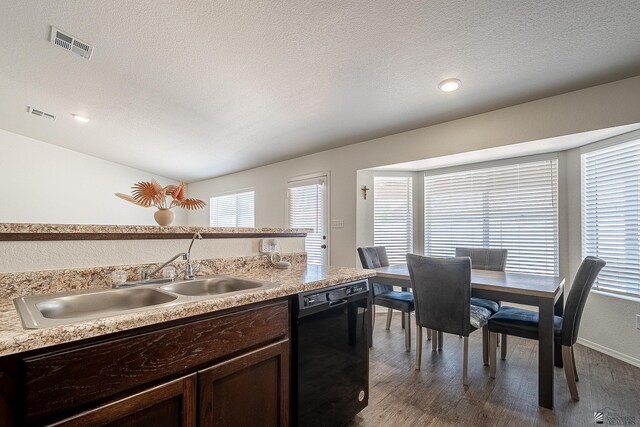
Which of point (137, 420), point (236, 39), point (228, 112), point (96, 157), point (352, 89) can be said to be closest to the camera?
point (137, 420)

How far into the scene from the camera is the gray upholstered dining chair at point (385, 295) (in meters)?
2.95

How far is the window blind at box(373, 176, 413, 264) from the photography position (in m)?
4.37

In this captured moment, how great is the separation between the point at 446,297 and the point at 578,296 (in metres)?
0.86

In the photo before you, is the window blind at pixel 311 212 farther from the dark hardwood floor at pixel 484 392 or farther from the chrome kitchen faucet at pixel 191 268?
the chrome kitchen faucet at pixel 191 268

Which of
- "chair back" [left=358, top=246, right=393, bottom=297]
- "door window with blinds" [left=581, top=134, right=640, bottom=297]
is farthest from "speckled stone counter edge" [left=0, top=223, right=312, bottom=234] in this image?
"door window with blinds" [left=581, top=134, right=640, bottom=297]

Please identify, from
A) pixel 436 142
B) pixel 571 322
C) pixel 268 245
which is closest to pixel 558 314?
pixel 571 322

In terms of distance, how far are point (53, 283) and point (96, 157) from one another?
19.3ft

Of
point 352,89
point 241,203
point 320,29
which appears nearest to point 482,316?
point 352,89

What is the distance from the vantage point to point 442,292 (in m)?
2.39

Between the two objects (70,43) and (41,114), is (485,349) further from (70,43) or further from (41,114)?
(41,114)

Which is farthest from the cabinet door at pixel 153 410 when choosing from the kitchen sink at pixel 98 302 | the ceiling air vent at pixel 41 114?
the ceiling air vent at pixel 41 114

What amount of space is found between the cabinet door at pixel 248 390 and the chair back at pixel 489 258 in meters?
2.73

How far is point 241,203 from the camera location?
20.7 feet

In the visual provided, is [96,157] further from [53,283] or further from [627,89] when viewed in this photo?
[627,89]
